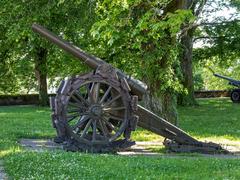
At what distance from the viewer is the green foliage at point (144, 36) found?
13484mm

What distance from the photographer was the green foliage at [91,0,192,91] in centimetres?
1348

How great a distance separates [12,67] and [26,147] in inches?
1036

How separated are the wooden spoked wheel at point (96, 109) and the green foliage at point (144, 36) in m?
2.51

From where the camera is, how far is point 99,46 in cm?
2116

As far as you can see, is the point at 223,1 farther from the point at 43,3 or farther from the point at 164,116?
the point at 164,116

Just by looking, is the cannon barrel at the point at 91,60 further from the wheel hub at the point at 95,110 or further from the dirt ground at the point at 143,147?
the dirt ground at the point at 143,147

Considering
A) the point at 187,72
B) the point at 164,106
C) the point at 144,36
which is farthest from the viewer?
the point at 187,72

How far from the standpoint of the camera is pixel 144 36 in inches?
582

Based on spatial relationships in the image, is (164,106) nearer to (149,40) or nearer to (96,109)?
(149,40)

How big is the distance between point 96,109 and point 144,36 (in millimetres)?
4284

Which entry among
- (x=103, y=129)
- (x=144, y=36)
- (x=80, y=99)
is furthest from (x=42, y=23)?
(x=103, y=129)

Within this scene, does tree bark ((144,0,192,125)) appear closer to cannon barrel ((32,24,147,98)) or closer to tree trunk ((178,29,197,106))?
cannon barrel ((32,24,147,98))

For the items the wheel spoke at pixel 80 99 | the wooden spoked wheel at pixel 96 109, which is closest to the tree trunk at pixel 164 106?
the wooden spoked wheel at pixel 96 109

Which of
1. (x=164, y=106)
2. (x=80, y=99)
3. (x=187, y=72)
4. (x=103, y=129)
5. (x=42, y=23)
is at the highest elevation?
(x=42, y=23)
